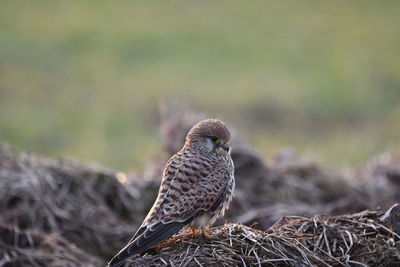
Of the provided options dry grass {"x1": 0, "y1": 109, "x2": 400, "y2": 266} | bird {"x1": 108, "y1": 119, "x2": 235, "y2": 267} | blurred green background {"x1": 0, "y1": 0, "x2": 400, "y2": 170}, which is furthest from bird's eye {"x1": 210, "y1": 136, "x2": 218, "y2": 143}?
blurred green background {"x1": 0, "y1": 0, "x2": 400, "y2": 170}

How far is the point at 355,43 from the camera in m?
17.6

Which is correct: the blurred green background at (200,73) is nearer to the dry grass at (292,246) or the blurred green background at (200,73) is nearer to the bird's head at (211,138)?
the bird's head at (211,138)

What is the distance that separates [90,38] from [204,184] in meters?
11.8

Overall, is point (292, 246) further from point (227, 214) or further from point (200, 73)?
point (200, 73)

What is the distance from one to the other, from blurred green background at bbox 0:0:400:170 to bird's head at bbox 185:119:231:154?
6.31 meters

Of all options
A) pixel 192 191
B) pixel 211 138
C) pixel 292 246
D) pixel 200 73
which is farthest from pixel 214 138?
pixel 200 73

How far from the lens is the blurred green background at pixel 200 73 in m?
13.3

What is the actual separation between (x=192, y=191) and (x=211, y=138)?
2.00ft

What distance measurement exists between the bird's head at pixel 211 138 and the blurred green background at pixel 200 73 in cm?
631

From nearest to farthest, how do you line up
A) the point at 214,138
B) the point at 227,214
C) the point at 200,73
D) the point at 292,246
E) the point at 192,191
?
1. the point at 292,246
2. the point at 192,191
3. the point at 214,138
4. the point at 227,214
5. the point at 200,73

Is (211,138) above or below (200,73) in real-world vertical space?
below

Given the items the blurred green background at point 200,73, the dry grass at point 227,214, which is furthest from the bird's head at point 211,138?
the blurred green background at point 200,73

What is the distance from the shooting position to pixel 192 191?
16.8ft

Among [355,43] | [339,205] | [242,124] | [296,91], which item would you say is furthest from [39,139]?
[355,43]
